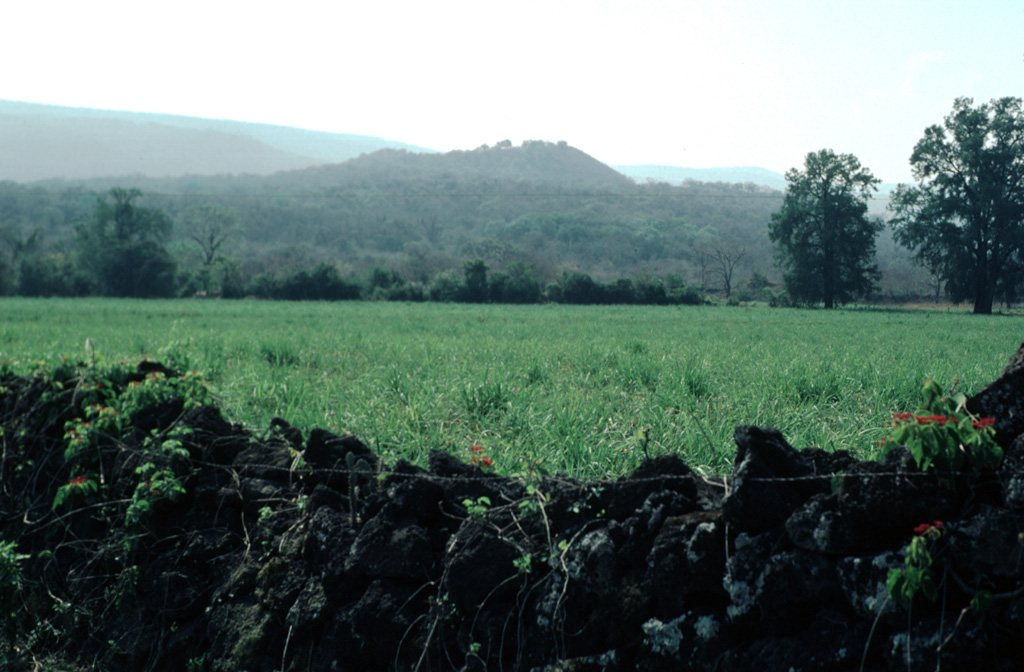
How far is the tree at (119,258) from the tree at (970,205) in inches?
2232

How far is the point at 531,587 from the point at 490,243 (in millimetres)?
86791

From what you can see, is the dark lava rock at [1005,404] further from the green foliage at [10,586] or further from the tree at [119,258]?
the tree at [119,258]

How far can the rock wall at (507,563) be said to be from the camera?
1818 millimetres

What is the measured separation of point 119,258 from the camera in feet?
170

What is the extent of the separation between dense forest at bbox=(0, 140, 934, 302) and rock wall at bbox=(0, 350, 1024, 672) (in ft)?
131

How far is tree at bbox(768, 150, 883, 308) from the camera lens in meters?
47.7

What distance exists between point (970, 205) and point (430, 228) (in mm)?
87495

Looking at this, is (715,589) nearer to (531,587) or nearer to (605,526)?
(605,526)

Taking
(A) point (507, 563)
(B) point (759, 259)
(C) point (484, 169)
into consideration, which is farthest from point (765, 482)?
(C) point (484, 169)

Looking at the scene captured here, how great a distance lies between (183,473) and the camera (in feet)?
12.2

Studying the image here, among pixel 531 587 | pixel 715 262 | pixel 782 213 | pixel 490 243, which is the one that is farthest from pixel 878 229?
pixel 531 587

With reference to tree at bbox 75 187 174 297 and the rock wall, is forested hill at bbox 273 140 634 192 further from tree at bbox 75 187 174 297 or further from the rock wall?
the rock wall

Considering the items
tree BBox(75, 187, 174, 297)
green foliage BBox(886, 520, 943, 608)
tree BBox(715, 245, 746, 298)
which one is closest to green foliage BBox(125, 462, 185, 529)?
green foliage BBox(886, 520, 943, 608)

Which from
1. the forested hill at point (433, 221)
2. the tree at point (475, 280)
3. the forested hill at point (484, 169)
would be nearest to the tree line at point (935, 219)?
the forested hill at point (433, 221)
